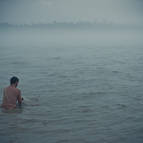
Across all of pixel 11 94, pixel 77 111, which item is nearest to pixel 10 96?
pixel 11 94

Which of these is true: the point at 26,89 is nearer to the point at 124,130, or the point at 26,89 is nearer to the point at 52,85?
the point at 52,85

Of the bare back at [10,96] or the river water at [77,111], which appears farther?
the bare back at [10,96]

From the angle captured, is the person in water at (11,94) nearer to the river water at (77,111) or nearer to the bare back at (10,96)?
the bare back at (10,96)

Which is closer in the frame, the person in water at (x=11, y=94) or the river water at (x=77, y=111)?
the river water at (x=77, y=111)

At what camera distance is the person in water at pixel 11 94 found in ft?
25.3

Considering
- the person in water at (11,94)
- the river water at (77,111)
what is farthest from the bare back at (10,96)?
the river water at (77,111)

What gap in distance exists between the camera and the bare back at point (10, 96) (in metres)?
7.74

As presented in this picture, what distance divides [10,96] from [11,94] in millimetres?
81

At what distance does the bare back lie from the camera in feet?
25.4

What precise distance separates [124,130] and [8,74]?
967cm

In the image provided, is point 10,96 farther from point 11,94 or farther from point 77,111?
point 77,111

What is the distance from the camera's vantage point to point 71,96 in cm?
994

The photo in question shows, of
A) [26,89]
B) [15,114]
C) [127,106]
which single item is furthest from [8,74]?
[127,106]

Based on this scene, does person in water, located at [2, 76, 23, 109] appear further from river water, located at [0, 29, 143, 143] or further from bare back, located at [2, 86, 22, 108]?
river water, located at [0, 29, 143, 143]
